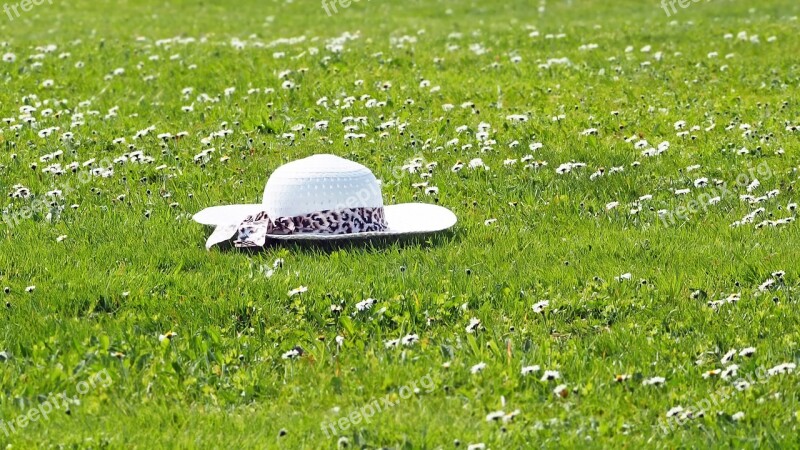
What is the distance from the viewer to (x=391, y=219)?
981 centimetres

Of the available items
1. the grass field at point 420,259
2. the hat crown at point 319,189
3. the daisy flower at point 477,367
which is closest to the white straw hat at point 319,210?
the hat crown at point 319,189

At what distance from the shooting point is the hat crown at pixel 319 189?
30.4 feet

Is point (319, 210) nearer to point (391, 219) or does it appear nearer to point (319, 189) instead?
point (319, 189)

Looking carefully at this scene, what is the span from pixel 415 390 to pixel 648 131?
7.06 meters

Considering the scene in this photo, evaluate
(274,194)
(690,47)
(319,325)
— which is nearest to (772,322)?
(319,325)

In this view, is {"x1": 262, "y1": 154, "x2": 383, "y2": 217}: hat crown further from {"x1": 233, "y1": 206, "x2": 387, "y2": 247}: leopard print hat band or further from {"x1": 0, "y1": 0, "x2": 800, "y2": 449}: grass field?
{"x1": 0, "y1": 0, "x2": 800, "y2": 449}: grass field

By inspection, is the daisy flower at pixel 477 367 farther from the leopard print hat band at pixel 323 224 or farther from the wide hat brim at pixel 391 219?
the leopard print hat band at pixel 323 224

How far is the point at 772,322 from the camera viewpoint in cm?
747

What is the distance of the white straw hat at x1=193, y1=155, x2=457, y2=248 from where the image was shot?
9250 mm

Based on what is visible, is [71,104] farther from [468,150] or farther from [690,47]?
[690,47]

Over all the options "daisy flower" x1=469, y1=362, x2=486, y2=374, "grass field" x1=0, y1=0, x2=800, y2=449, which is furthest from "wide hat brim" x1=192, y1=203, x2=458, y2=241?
"daisy flower" x1=469, y1=362, x2=486, y2=374

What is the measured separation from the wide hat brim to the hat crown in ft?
0.76

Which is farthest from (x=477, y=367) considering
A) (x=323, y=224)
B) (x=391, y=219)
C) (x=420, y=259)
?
(x=391, y=219)

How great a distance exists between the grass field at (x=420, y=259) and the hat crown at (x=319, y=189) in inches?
14.9
